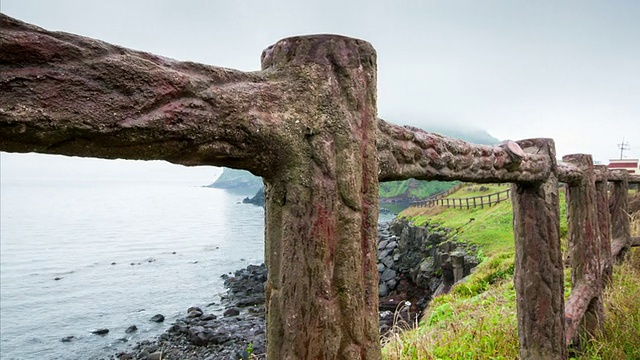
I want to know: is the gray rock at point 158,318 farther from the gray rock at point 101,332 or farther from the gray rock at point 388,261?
the gray rock at point 388,261

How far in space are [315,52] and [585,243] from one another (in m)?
4.11

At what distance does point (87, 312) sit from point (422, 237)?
1480 cm

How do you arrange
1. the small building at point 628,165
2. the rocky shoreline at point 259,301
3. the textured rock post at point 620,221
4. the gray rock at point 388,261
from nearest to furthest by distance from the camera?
the textured rock post at point 620,221, the rocky shoreline at point 259,301, the gray rock at point 388,261, the small building at point 628,165

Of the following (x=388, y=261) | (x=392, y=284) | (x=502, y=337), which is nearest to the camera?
(x=502, y=337)

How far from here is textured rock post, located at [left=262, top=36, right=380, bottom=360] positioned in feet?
4.70

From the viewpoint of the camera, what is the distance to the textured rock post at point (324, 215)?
143 centimetres

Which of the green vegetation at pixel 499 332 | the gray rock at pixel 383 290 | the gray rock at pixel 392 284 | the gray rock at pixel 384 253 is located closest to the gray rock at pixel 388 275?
the gray rock at pixel 392 284

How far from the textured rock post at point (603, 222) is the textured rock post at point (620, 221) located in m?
1.39

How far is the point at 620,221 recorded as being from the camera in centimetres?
650

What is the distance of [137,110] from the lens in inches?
44.9

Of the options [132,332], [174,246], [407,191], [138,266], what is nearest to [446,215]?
[132,332]

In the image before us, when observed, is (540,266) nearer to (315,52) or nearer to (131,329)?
(315,52)

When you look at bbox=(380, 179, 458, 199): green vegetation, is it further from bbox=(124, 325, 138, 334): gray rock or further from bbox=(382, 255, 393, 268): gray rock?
bbox=(124, 325, 138, 334): gray rock

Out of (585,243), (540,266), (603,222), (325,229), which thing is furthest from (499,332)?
(325,229)
